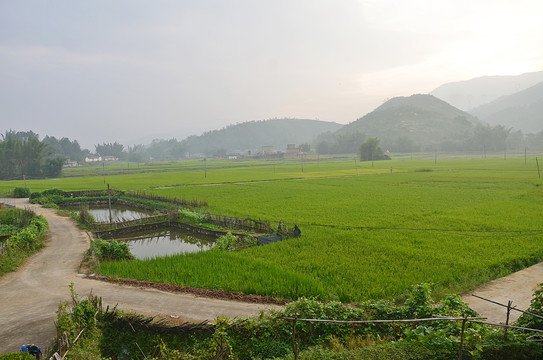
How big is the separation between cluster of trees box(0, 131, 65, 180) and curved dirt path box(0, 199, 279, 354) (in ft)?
226

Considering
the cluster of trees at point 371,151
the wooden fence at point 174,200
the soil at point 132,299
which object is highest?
the cluster of trees at point 371,151

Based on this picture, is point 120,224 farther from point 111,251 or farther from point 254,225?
point 254,225

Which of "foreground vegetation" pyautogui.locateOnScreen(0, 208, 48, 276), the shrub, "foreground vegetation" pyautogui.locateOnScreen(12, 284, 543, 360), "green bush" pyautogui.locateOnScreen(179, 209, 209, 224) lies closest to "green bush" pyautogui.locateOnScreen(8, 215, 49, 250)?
"foreground vegetation" pyautogui.locateOnScreen(0, 208, 48, 276)

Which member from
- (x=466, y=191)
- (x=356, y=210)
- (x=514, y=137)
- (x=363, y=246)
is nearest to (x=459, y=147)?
(x=514, y=137)

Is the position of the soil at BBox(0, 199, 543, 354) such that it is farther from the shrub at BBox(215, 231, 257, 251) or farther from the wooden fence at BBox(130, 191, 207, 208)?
the wooden fence at BBox(130, 191, 207, 208)

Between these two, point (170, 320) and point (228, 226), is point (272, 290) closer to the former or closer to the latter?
point (170, 320)

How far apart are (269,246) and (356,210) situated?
31.6ft

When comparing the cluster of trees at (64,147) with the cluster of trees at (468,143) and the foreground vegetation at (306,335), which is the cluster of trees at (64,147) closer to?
the cluster of trees at (468,143)

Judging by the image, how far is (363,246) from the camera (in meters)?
14.2

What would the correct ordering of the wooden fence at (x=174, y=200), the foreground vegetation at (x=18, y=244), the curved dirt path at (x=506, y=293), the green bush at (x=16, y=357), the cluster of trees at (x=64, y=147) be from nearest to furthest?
the green bush at (x=16, y=357) < the curved dirt path at (x=506, y=293) < the foreground vegetation at (x=18, y=244) < the wooden fence at (x=174, y=200) < the cluster of trees at (x=64, y=147)

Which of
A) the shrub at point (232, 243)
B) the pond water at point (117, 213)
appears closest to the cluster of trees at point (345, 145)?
the pond water at point (117, 213)

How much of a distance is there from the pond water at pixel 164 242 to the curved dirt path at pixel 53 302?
14.9ft

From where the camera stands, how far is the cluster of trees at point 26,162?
72312 millimetres

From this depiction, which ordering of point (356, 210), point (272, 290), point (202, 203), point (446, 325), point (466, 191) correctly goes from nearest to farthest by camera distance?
point (446, 325), point (272, 290), point (356, 210), point (202, 203), point (466, 191)
